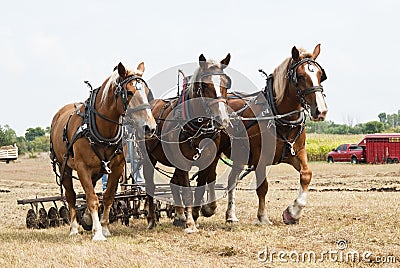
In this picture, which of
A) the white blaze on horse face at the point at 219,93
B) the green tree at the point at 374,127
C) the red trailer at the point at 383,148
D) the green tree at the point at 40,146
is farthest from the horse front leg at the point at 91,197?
the green tree at the point at 374,127

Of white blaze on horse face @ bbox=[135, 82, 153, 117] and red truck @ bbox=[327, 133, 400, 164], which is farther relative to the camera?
red truck @ bbox=[327, 133, 400, 164]

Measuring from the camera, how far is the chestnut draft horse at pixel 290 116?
7.42m

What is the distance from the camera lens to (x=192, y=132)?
7.57 meters

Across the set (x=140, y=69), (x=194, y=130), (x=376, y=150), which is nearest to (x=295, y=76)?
(x=194, y=130)

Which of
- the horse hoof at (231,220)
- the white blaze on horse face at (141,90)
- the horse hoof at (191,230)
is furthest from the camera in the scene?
the horse hoof at (231,220)

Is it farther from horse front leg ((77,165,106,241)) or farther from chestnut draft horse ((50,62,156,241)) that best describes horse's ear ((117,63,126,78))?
horse front leg ((77,165,106,241))

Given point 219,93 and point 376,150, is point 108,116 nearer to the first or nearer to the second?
point 219,93

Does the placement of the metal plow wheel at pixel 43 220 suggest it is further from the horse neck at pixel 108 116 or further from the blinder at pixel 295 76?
the blinder at pixel 295 76

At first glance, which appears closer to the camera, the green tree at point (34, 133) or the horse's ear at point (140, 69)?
the horse's ear at point (140, 69)

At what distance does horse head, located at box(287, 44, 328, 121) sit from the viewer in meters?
7.18

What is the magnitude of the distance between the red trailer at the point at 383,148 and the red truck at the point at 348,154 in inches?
30.0

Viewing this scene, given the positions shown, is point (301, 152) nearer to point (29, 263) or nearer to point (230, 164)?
point (230, 164)

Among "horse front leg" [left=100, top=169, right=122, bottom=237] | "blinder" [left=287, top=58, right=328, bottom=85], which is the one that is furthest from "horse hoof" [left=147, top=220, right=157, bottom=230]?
"blinder" [left=287, top=58, right=328, bottom=85]

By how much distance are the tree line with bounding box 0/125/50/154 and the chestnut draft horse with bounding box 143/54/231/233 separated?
43912 mm
